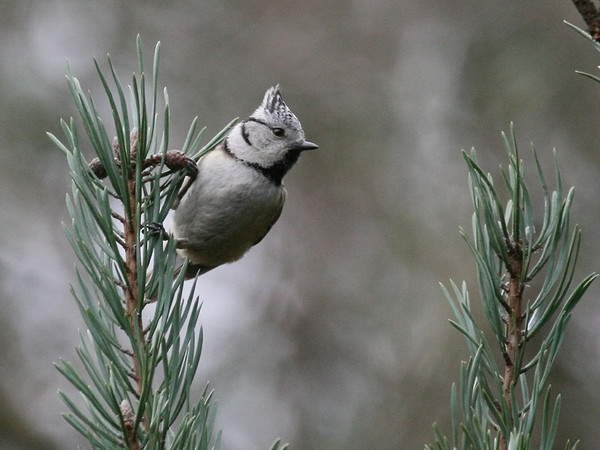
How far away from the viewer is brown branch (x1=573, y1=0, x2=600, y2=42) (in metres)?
1.19

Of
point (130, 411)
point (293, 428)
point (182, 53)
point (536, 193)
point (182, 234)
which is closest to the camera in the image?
point (130, 411)

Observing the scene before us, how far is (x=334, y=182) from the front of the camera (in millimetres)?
6055

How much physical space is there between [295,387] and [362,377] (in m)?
0.50

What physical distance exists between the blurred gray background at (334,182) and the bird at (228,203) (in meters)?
2.41

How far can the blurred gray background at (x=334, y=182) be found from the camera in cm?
526

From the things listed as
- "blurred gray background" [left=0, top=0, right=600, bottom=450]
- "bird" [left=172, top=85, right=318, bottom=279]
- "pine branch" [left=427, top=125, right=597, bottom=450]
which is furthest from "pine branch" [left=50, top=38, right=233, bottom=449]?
"blurred gray background" [left=0, top=0, right=600, bottom=450]

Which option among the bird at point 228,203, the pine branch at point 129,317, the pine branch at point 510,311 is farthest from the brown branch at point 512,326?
the bird at point 228,203

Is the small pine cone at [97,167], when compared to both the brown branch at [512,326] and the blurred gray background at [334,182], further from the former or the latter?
the blurred gray background at [334,182]

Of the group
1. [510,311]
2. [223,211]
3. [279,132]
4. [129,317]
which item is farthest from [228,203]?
[510,311]

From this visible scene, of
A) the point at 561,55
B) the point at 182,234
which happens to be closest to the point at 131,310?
the point at 182,234

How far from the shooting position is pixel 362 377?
5.63m

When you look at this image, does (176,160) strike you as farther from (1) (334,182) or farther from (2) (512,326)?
(1) (334,182)

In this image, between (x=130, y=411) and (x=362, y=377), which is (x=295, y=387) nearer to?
(x=362, y=377)

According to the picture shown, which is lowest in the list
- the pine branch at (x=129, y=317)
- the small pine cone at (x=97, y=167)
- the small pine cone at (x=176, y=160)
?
the pine branch at (x=129, y=317)
